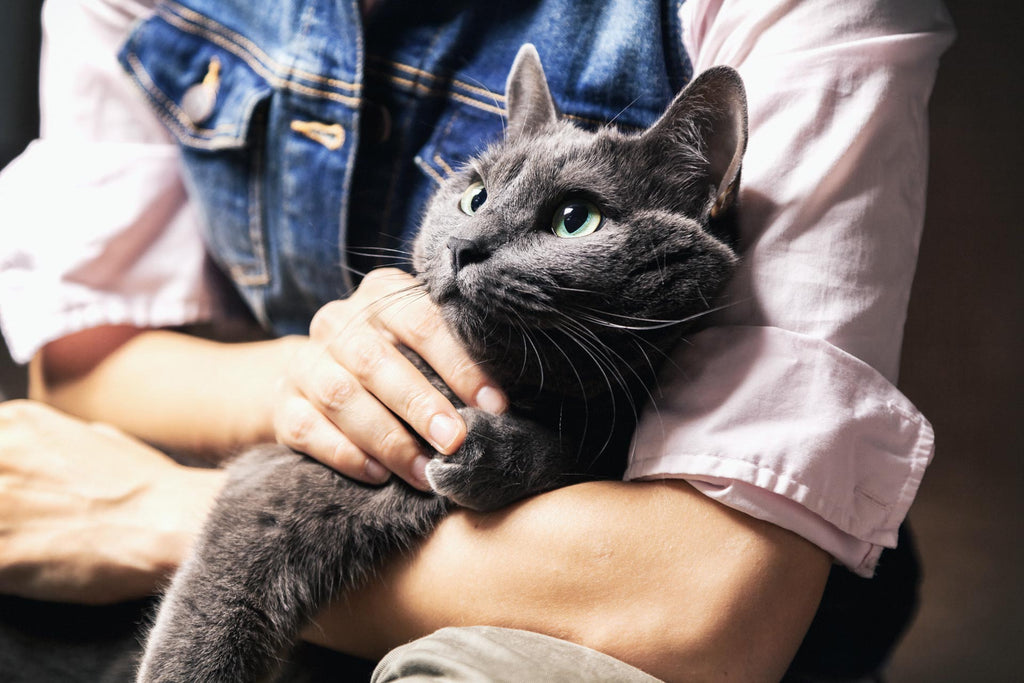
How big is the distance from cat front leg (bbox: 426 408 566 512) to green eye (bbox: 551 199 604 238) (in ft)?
0.58

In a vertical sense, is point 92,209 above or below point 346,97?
below

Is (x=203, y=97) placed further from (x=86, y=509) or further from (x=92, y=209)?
(x=86, y=509)

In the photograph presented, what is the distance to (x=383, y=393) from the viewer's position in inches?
Answer: 26.6

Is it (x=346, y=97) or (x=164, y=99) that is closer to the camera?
(x=346, y=97)

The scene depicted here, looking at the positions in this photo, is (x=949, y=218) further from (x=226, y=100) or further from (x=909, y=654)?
(x=226, y=100)

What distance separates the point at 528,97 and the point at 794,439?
0.41 m

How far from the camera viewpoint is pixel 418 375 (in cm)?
67

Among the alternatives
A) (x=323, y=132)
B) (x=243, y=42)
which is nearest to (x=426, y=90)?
(x=323, y=132)

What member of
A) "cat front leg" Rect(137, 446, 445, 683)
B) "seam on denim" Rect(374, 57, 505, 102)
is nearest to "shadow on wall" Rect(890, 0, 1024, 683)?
"seam on denim" Rect(374, 57, 505, 102)

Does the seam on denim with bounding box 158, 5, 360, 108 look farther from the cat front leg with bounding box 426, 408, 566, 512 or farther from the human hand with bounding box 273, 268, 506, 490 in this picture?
the cat front leg with bounding box 426, 408, 566, 512

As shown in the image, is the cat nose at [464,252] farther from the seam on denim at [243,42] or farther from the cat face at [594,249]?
the seam on denim at [243,42]

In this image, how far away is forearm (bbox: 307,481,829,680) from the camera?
1.82 feet

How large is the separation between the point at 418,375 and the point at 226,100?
50 cm

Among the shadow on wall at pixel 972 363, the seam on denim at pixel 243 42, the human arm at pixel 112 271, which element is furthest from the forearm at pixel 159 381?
the shadow on wall at pixel 972 363
